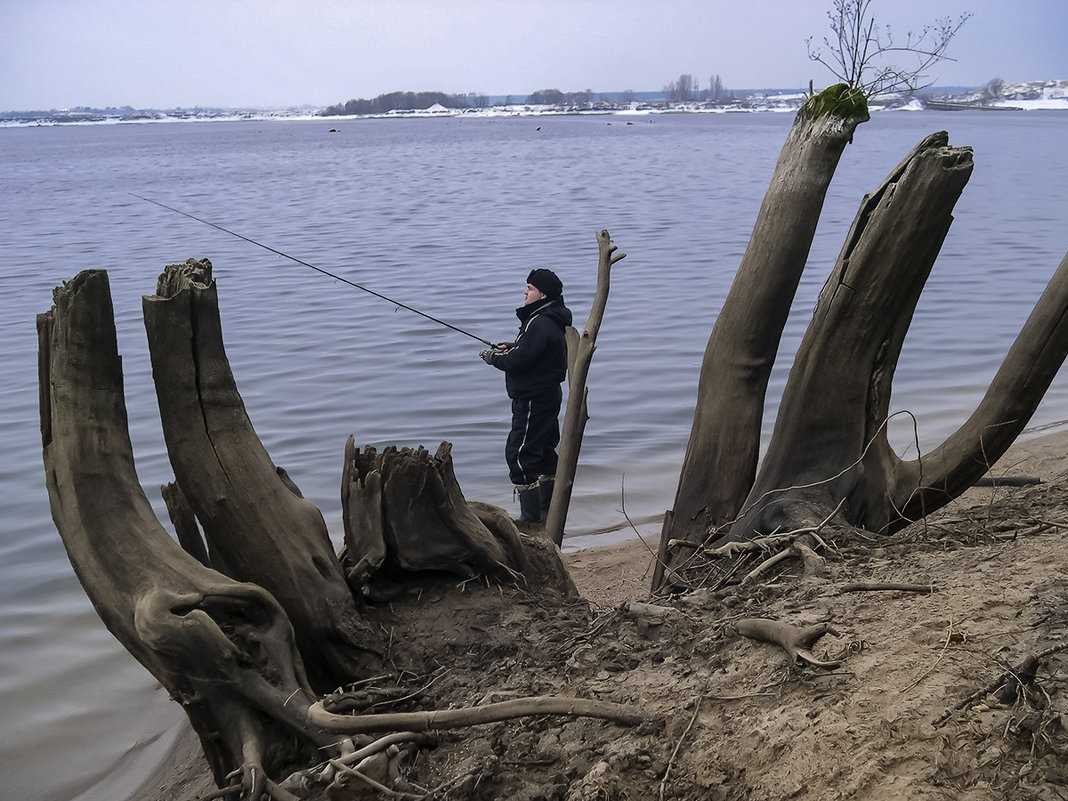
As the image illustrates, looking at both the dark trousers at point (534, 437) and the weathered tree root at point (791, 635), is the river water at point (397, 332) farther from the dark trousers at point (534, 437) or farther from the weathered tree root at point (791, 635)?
the weathered tree root at point (791, 635)

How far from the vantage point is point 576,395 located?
5.76m

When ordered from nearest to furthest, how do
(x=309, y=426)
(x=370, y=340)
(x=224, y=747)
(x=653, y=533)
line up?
(x=224, y=747) < (x=653, y=533) < (x=309, y=426) < (x=370, y=340)

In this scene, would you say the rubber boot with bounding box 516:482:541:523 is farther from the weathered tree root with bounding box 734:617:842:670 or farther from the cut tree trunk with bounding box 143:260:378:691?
the weathered tree root with bounding box 734:617:842:670

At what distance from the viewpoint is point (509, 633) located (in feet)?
12.2

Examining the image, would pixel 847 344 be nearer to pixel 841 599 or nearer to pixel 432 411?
pixel 841 599

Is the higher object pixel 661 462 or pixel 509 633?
pixel 509 633

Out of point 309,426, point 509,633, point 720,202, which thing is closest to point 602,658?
point 509,633

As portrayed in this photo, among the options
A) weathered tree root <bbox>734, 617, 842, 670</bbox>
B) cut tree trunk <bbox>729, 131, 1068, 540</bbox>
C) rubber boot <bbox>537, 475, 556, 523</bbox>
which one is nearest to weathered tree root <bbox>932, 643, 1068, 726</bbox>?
weathered tree root <bbox>734, 617, 842, 670</bbox>

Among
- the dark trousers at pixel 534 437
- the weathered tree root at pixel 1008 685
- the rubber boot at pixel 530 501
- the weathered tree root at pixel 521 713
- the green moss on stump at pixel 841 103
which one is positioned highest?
the green moss on stump at pixel 841 103

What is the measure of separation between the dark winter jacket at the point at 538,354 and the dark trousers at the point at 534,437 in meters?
0.08

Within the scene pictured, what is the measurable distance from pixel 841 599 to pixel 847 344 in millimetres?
1453

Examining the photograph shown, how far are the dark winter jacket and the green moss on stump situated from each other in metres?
2.70

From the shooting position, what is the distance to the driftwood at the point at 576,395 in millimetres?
5762

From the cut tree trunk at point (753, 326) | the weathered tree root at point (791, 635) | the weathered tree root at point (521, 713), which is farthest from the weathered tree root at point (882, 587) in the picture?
the cut tree trunk at point (753, 326)
